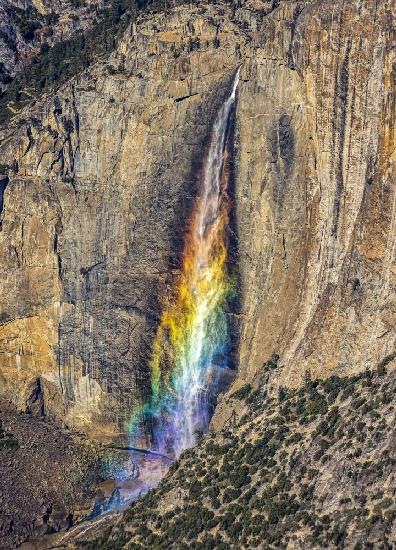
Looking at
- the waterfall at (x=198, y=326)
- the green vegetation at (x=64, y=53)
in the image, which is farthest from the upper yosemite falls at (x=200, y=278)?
the green vegetation at (x=64, y=53)

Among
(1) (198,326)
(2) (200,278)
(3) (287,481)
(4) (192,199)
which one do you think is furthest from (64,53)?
(3) (287,481)

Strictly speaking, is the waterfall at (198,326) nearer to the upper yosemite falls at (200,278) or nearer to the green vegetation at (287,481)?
the upper yosemite falls at (200,278)

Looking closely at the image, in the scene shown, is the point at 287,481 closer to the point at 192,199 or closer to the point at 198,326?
the point at 198,326

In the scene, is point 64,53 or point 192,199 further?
point 64,53

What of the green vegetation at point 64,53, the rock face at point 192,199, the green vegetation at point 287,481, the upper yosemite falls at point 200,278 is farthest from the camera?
the green vegetation at point 64,53

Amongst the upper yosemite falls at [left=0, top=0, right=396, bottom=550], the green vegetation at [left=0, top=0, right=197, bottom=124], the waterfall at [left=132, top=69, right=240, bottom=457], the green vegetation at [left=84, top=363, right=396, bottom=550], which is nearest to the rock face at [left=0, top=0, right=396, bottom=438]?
the upper yosemite falls at [left=0, top=0, right=396, bottom=550]

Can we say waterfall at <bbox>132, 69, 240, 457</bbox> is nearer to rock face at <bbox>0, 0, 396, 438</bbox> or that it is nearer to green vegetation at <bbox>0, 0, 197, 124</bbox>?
rock face at <bbox>0, 0, 396, 438</bbox>

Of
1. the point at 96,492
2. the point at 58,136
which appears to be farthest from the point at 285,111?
the point at 96,492
